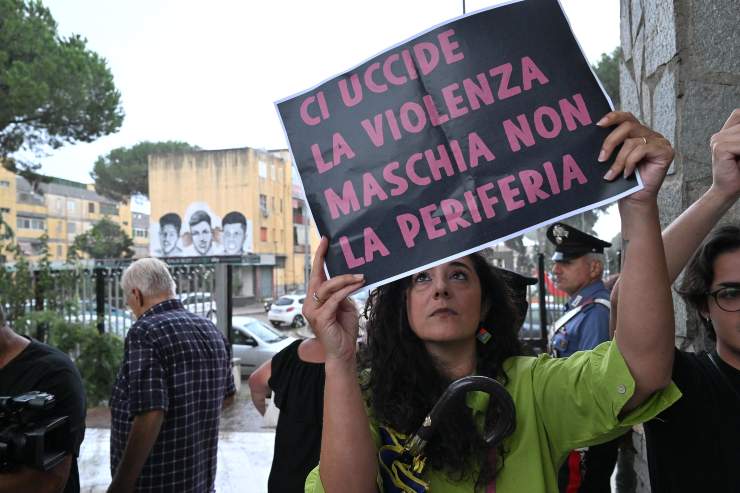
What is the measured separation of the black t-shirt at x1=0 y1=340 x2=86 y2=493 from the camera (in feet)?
7.66

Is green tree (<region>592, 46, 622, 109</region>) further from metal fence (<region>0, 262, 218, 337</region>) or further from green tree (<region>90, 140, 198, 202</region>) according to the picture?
green tree (<region>90, 140, 198, 202</region>)

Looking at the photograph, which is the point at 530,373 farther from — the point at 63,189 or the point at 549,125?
the point at 63,189

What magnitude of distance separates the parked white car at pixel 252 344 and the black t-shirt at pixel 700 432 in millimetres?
11496

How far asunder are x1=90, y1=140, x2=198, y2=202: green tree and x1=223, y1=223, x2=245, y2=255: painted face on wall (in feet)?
26.8

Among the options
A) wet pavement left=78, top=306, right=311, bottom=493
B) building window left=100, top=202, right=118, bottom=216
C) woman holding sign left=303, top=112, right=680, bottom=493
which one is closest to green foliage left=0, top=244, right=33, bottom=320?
wet pavement left=78, top=306, right=311, bottom=493

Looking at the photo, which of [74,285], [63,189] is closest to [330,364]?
[74,285]

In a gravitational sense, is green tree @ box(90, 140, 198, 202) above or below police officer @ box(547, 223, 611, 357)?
above

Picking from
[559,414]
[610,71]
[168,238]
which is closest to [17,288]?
[559,414]

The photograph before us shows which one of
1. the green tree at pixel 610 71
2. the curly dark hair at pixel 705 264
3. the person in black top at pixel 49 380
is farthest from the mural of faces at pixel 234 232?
the curly dark hair at pixel 705 264

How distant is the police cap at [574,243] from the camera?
13.3 feet

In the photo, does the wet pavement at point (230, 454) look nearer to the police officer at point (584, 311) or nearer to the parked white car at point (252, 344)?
the police officer at point (584, 311)

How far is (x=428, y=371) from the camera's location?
5.47 feet

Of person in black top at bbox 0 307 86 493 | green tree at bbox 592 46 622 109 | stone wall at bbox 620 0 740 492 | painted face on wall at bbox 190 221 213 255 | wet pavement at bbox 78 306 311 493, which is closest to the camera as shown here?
person in black top at bbox 0 307 86 493

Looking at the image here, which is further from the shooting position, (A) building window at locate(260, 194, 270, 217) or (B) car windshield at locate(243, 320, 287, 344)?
(A) building window at locate(260, 194, 270, 217)
